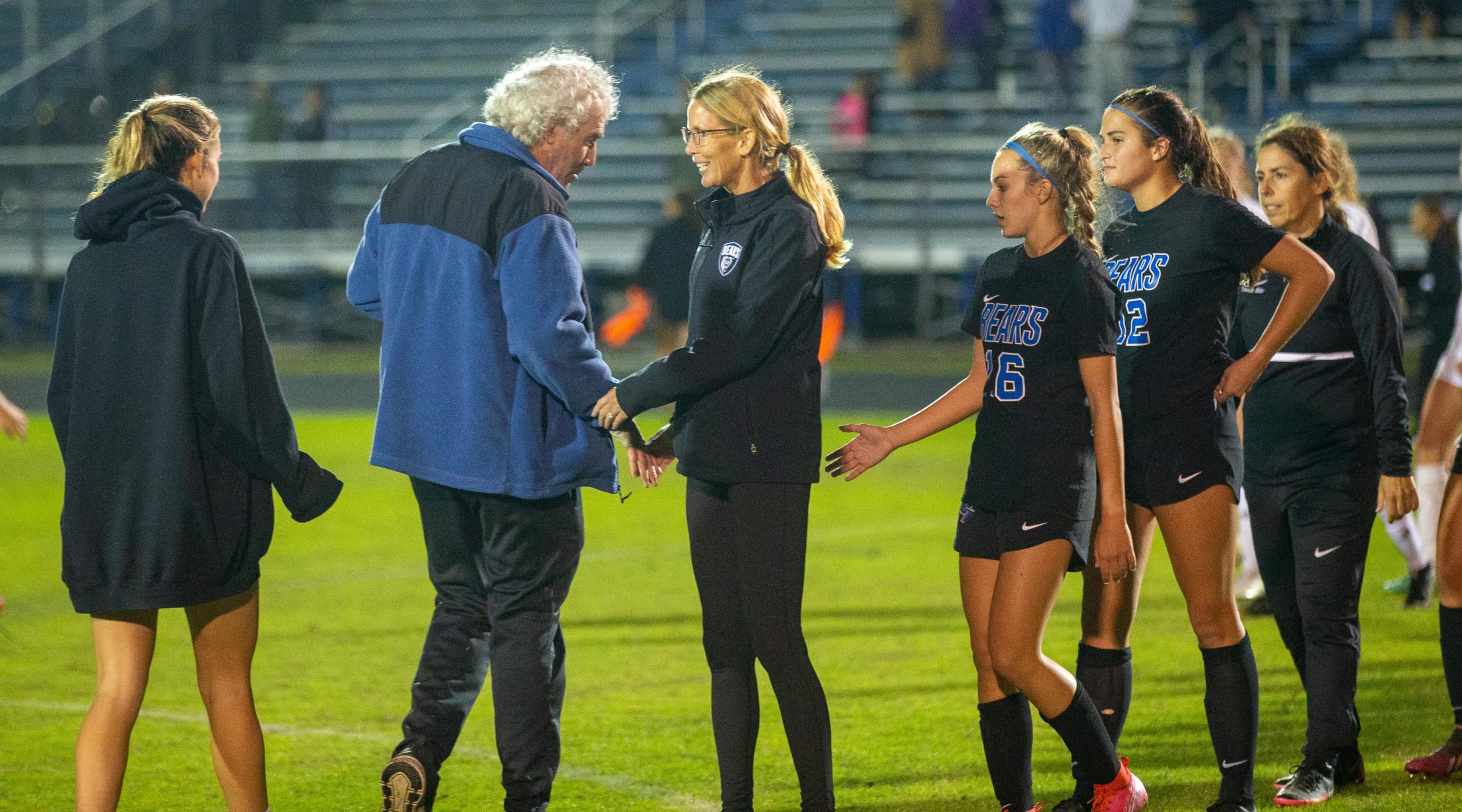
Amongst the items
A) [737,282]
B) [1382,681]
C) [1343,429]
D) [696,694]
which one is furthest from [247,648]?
[1382,681]

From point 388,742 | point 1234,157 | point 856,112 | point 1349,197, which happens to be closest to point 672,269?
point 856,112

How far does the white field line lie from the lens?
5051mm

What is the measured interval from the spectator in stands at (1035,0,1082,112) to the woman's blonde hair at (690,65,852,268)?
17377 millimetres

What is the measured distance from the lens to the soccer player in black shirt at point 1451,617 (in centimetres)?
499

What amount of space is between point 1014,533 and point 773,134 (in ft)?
3.92

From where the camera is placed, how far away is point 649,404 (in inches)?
170

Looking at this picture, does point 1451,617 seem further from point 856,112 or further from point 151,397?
point 856,112

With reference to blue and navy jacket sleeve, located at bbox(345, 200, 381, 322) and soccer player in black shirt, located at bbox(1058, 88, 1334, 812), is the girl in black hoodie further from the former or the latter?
soccer player in black shirt, located at bbox(1058, 88, 1334, 812)

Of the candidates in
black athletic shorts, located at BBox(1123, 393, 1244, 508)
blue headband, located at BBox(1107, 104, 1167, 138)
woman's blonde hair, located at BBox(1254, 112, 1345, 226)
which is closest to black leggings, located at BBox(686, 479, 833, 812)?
black athletic shorts, located at BBox(1123, 393, 1244, 508)

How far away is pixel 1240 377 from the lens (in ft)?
14.6

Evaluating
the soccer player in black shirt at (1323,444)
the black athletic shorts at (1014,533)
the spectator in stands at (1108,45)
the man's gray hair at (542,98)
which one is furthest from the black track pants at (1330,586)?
the spectator in stands at (1108,45)

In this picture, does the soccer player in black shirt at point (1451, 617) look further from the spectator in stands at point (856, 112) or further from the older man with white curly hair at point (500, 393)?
the spectator in stands at point (856, 112)

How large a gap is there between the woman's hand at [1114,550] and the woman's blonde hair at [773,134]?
3.10 ft

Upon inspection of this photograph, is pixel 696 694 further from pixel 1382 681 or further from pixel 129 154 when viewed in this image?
pixel 129 154
